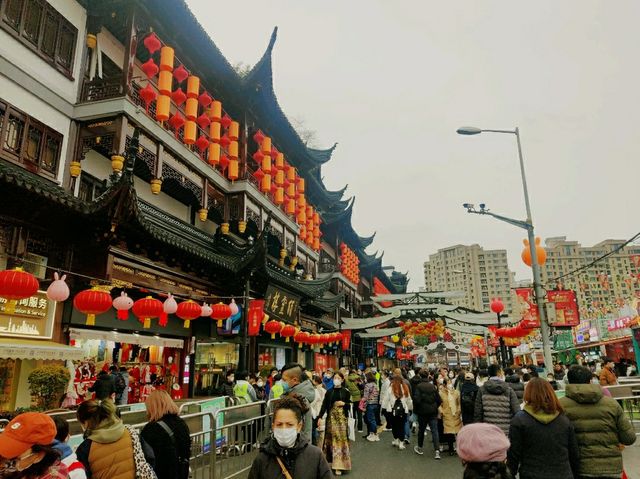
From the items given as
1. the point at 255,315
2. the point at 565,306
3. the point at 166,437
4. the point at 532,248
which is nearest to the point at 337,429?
the point at 166,437

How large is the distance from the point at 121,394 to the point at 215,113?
861 centimetres

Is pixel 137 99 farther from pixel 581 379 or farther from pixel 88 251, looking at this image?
pixel 581 379

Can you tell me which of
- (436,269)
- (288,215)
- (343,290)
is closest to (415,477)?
(288,215)

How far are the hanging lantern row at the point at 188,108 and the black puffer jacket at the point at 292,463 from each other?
10.0 metres

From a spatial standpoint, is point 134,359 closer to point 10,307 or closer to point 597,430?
point 10,307

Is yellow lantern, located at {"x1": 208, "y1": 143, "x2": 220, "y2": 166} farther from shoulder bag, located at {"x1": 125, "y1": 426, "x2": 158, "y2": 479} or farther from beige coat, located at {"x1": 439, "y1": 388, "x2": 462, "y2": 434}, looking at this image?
shoulder bag, located at {"x1": 125, "y1": 426, "x2": 158, "y2": 479}

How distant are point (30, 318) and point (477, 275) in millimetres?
151057

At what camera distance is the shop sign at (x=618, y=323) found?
2882 centimetres

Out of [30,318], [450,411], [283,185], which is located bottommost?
[450,411]

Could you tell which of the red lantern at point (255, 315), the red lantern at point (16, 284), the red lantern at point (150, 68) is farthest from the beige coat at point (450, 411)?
the red lantern at point (150, 68)

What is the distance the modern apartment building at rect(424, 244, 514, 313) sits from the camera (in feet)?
480

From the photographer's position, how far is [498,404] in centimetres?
705

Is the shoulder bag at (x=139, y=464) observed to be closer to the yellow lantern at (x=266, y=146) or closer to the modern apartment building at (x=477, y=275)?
the yellow lantern at (x=266, y=146)

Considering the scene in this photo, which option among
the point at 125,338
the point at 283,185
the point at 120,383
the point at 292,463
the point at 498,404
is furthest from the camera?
the point at 283,185
